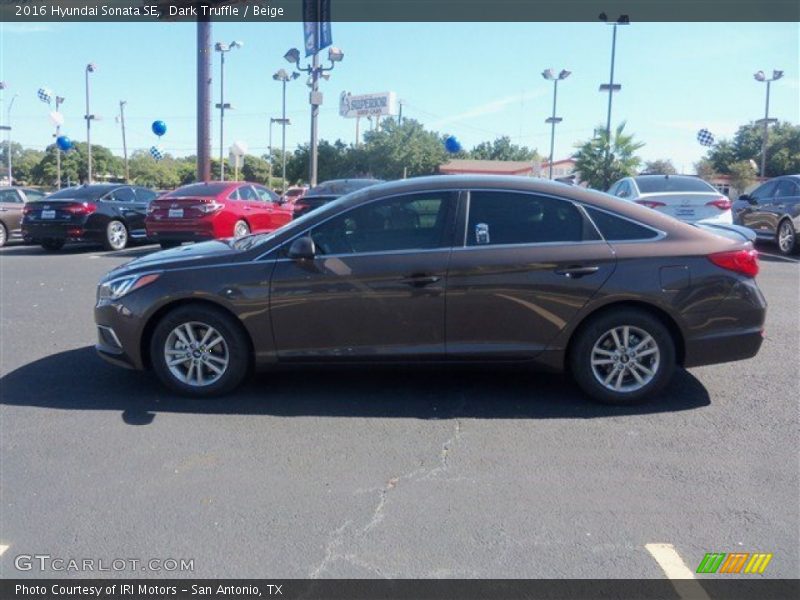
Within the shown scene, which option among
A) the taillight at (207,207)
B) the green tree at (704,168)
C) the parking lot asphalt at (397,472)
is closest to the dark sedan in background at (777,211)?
the parking lot asphalt at (397,472)

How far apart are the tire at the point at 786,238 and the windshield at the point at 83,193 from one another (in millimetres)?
14254

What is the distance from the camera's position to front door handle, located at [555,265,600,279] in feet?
16.2

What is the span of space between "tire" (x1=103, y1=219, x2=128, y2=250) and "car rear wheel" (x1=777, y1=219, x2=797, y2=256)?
541 inches

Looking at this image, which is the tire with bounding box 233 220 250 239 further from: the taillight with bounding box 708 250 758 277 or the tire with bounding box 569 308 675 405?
the taillight with bounding box 708 250 758 277

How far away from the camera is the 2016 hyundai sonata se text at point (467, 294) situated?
4.96 m

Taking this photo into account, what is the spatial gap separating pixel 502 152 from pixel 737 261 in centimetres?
6253

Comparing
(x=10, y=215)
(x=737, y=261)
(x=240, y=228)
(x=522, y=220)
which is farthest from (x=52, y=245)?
(x=737, y=261)

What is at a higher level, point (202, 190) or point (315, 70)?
point (315, 70)

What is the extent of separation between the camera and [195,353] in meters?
5.20

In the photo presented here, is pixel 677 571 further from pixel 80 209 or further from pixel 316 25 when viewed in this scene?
pixel 316 25

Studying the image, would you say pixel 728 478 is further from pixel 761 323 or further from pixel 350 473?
pixel 350 473

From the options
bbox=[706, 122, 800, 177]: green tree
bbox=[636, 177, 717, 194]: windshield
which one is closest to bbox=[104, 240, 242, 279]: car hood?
bbox=[636, 177, 717, 194]: windshield

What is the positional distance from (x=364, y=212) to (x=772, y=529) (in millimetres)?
3212

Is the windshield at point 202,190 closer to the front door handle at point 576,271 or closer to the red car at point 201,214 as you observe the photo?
the red car at point 201,214
